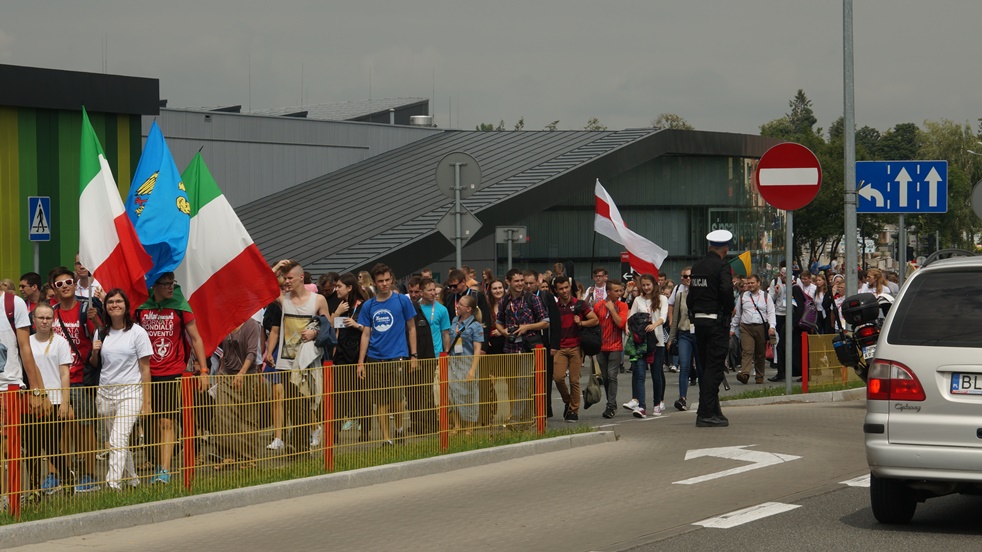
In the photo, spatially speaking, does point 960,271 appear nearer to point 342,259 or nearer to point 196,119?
point 342,259

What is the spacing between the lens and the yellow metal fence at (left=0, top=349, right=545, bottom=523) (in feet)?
29.5

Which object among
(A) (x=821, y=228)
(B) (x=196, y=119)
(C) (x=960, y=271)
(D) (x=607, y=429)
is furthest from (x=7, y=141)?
(A) (x=821, y=228)

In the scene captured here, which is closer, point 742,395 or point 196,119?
point 742,395

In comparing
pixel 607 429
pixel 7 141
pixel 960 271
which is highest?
pixel 7 141

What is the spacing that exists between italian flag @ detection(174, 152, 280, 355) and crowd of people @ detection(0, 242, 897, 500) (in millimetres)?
247

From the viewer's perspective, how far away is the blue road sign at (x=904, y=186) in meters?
19.6

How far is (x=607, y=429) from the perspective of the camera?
588 inches

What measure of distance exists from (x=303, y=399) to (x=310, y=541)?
8.52ft

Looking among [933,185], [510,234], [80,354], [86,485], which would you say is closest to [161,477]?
[86,485]

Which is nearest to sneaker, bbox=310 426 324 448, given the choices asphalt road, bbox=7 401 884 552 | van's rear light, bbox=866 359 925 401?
asphalt road, bbox=7 401 884 552

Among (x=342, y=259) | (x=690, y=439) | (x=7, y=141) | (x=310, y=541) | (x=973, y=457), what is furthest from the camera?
(x=342, y=259)

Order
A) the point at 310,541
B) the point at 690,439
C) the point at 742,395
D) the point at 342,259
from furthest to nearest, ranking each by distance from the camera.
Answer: the point at 342,259 < the point at 742,395 < the point at 690,439 < the point at 310,541

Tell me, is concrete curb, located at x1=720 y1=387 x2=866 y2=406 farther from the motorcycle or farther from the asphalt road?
the motorcycle

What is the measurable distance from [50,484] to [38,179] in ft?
49.4
